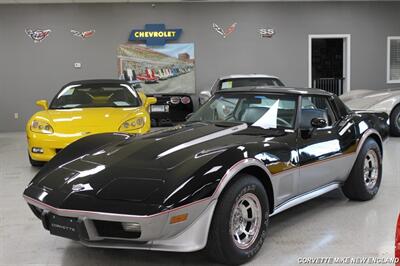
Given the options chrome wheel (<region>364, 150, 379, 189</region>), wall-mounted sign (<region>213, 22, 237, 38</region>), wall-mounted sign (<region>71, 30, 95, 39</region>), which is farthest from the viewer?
wall-mounted sign (<region>213, 22, 237, 38</region>)

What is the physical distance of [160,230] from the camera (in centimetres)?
282

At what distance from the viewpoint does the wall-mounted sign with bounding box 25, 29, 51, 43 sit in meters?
12.4

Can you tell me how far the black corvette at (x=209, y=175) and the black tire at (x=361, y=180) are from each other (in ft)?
0.07

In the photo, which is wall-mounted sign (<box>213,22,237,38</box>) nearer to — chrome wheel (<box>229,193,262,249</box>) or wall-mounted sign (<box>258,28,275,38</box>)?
wall-mounted sign (<box>258,28,275,38</box>)

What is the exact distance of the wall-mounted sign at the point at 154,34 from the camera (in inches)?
499

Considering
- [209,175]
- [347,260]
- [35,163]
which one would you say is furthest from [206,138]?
[35,163]

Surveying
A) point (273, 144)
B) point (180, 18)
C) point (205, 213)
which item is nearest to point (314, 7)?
point (180, 18)

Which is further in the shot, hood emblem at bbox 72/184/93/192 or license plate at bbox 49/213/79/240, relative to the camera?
hood emblem at bbox 72/184/93/192

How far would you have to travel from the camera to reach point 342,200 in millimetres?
4844

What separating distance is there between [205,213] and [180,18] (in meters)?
10.6

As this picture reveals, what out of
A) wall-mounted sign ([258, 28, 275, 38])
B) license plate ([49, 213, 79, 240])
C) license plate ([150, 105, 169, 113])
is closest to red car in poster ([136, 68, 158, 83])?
license plate ([150, 105, 169, 113])

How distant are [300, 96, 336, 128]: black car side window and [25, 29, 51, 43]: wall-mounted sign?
977 centimetres

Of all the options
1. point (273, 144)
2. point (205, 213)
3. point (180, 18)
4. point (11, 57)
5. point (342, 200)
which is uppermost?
point (180, 18)

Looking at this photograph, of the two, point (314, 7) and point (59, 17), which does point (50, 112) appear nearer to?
point (59, 17)
